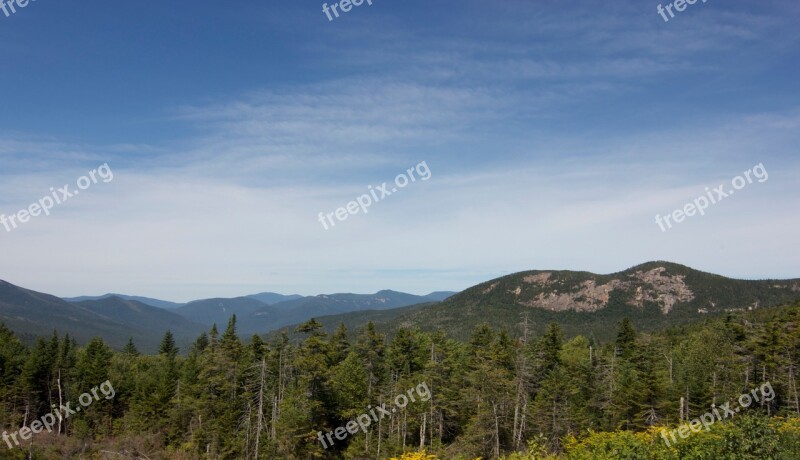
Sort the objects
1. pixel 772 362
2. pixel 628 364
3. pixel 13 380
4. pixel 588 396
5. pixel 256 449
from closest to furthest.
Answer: pixel 772 362
pixel 256 449
pixel 588 396
pixel 628 364
pixel 13 380

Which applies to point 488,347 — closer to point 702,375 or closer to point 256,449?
point 702,375

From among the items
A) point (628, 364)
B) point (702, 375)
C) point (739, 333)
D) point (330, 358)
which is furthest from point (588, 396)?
point (330, 358)

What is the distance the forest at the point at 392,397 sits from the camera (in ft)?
126

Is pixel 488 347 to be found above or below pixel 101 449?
above

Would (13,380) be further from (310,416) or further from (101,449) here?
(310,416)

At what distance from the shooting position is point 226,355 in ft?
172

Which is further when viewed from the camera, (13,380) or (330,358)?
(13,380)

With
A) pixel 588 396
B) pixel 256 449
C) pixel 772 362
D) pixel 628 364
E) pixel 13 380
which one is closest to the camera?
pixel 772 362

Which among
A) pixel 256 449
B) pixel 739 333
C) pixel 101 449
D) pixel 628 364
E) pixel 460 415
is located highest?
pixel 739 333

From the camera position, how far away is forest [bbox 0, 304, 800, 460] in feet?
126

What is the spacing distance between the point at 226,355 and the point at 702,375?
49.0 meters

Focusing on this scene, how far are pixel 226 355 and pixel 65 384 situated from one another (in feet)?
117

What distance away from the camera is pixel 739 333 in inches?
2008

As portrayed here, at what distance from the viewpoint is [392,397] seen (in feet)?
142
